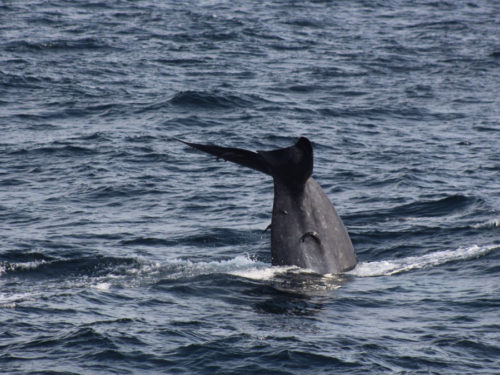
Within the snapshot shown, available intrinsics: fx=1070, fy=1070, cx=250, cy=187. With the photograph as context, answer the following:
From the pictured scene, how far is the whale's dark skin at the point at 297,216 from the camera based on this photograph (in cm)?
1536

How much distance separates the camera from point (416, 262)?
17.1 meters

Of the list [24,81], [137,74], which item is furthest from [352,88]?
[24,81]

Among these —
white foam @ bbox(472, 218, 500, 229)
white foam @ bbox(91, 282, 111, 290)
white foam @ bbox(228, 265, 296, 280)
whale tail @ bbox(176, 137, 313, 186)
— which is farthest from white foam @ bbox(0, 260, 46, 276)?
white foam @ bbox(472, 218, 500, 229)

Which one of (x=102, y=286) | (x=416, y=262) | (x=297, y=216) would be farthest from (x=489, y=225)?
(x=102, y=286)

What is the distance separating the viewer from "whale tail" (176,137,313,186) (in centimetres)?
1510

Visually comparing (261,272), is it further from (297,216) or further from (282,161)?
(282,161)

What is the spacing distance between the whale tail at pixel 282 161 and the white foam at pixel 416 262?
1760 mm

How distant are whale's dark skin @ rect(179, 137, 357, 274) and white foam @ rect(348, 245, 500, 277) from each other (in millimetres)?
786

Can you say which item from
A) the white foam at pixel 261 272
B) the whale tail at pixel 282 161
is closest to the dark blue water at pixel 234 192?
the white foam at pixel 261 272

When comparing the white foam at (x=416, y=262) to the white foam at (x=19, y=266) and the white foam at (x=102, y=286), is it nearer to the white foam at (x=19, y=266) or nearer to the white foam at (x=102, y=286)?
the white foam at (x=102, y=286)

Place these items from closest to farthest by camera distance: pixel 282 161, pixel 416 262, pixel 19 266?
1. pixel 282 161
2. pixel 19 266
3. pixel 416 262

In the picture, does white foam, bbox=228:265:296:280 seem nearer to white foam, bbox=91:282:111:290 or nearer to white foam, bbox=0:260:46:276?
white foam, bbox=91:282:111:290

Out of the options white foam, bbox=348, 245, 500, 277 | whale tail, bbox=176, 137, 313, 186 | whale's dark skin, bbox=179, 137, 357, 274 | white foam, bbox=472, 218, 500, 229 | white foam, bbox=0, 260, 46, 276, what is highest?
whale tail, bbox=176, 137, 313, 186

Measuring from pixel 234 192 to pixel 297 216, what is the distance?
21.7 feet
